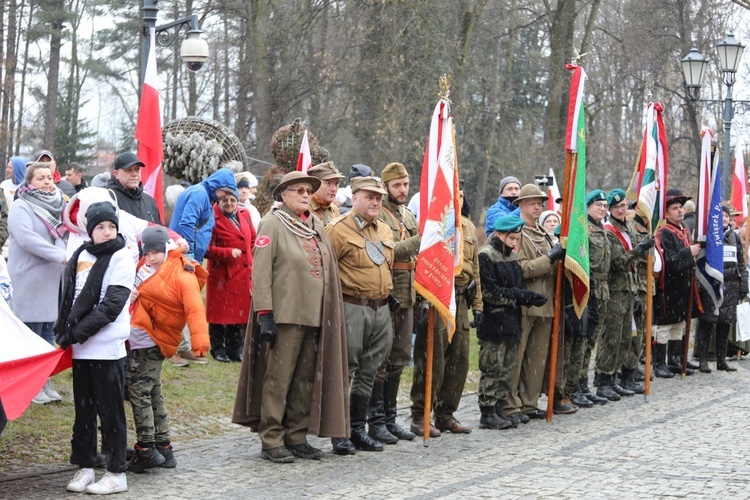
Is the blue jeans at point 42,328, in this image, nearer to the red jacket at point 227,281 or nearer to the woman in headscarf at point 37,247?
the woman in headscarf at point 37,247

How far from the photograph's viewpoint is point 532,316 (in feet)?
34.5

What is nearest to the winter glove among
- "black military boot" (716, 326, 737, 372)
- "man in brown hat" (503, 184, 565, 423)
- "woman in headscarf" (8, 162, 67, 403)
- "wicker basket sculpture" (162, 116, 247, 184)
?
"woman in headscarf" (8, 162, 67, 403)

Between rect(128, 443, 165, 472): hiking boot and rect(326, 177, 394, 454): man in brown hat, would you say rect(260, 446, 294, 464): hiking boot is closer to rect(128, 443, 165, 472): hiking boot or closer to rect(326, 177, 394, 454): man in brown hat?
rect(326, 177, 394, 454): man in brown hat

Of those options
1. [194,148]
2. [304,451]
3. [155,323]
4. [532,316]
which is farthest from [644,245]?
[155,323]

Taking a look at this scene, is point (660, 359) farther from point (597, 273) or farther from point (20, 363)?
point (20, 363)

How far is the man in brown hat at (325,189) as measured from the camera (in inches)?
361

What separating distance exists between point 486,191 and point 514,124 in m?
3.09

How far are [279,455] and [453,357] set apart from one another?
2.04 metres

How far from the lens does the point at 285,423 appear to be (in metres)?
8.62

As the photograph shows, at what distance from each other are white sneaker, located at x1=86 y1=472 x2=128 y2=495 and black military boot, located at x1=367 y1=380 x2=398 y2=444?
2.47 meters

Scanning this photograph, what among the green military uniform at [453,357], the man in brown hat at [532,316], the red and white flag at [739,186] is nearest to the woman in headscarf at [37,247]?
the green military uniform at [453,357]

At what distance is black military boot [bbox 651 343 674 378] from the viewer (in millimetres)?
13961

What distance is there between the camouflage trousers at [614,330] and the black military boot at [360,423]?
388 centimetres

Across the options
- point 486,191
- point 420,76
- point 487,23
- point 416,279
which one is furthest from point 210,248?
point 486,191
